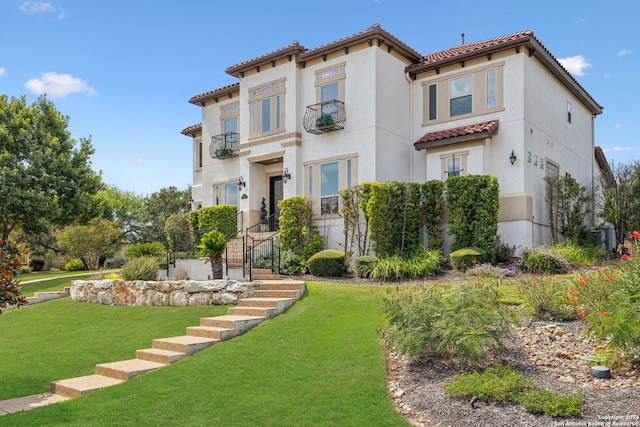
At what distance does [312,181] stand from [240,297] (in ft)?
26.6

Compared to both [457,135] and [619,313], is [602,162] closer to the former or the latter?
[457,135]

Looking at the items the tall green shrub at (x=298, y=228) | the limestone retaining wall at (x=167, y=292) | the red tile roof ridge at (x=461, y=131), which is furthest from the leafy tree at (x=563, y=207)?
the limestone retaining wall at (x=167, y=292)

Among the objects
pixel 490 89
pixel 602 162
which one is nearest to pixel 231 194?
pixel 490 89

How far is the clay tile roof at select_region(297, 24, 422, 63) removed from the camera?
19.3 meters

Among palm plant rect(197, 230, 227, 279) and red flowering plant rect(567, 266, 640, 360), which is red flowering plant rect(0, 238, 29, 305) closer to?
palm plant rect(197, 230, 227, 279)

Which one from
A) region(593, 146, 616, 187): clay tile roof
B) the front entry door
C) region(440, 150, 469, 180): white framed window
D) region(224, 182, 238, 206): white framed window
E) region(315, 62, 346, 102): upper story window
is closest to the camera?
region(440, 150, 469, 180): white framed window

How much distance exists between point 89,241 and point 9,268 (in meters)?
27.5

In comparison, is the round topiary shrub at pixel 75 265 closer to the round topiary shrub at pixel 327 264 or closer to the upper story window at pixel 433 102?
the round topiary shrub at pixel 327 264

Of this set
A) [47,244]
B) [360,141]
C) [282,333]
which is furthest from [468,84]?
[47,244]

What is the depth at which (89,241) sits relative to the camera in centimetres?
3422

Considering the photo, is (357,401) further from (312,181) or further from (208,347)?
(312,181)

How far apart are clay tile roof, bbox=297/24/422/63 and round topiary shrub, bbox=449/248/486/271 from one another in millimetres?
7902

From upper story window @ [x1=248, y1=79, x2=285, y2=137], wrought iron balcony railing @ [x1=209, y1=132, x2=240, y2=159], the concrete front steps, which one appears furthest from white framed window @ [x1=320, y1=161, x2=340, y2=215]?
the concrete front steps

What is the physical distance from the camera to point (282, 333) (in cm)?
1065
